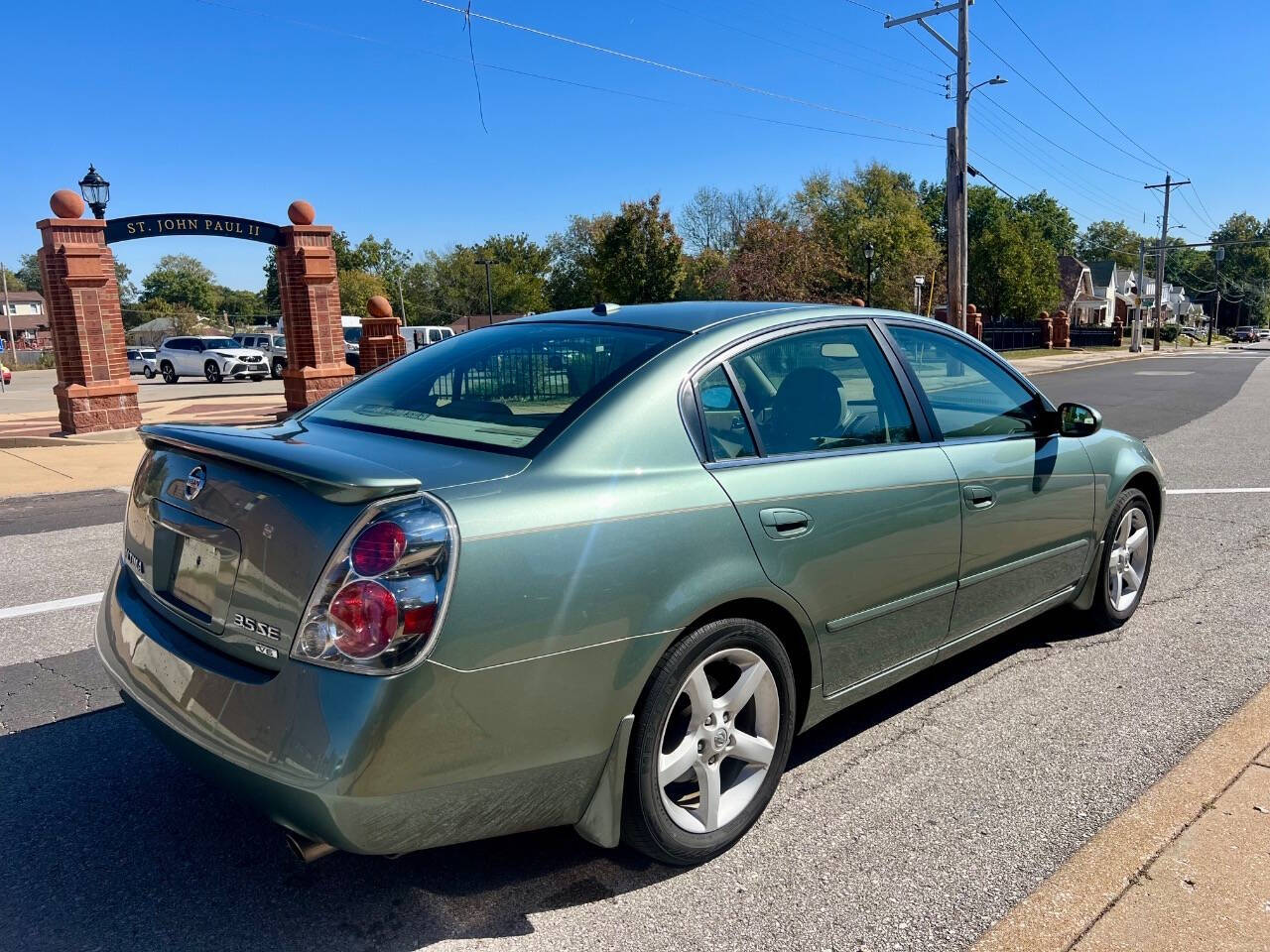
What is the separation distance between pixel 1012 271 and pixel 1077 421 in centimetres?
6427

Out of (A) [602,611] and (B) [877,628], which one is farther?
(B) [877,628]

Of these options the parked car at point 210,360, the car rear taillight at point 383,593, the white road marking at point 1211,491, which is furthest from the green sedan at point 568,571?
the parked car at point 210,360

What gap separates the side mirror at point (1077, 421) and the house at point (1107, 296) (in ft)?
296

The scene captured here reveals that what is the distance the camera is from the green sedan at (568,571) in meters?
2.09

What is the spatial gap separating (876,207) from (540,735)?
6481 centimetres

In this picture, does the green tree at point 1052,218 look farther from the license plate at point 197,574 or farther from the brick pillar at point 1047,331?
the license plate at point 197,574

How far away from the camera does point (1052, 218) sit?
297 ft

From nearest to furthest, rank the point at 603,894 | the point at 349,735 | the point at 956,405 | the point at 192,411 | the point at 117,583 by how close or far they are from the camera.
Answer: the point at 349,735
the point at 603,894
the point at 117,583
the point at 956,405
the point at 192,411

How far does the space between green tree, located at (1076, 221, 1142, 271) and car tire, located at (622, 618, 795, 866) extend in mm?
138227

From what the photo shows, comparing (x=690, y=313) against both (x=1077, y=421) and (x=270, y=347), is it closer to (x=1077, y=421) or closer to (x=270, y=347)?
(x=1077, y=421)

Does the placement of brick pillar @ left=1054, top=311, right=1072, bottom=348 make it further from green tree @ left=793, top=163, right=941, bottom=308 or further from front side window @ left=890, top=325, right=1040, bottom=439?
front side window @ left=890, top=325, right=1040, bottom=439

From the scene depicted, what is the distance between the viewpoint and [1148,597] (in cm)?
520

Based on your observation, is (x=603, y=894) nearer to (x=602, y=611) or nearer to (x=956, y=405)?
(x=602, y=611)

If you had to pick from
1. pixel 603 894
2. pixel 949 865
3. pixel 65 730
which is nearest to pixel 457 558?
pixel 603 894
